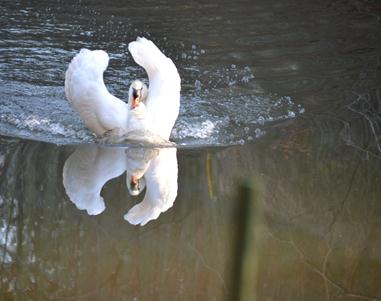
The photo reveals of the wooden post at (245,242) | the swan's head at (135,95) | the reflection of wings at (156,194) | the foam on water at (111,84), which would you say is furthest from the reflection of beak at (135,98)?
the wooden post at (245,242)

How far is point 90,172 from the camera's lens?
13.1ft

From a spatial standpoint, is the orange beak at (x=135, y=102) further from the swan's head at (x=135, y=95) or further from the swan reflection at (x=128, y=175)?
the swan reflection at (x=128, y=175)

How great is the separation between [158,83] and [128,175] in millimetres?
511

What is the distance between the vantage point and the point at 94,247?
3.62 metres

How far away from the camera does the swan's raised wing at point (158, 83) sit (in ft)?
12.7

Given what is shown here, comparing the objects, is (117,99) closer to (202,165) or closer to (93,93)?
(93,93)

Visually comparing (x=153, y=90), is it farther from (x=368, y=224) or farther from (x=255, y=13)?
(x=255, y=13)

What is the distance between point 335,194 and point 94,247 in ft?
4.57

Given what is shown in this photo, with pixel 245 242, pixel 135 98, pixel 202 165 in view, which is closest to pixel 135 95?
pixel 135 98

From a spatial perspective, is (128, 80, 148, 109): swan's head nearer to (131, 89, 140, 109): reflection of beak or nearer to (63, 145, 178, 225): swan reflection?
(131, 89, 140, 109): reflection of beak

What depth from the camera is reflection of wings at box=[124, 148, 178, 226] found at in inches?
142

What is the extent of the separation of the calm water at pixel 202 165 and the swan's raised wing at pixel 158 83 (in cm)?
28

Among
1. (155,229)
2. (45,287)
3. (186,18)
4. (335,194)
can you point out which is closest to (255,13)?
(186,18)

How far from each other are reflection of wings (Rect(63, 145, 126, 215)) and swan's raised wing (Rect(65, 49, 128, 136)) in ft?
0.79
